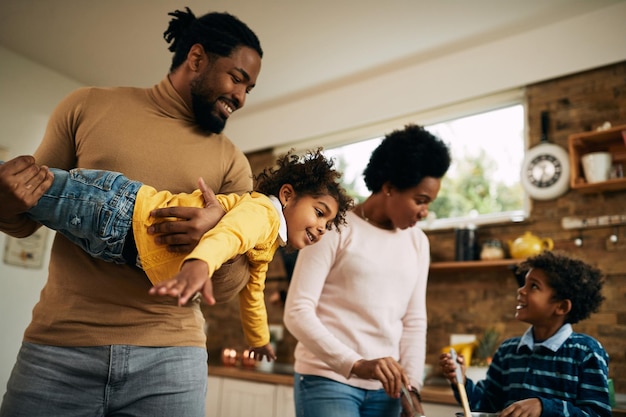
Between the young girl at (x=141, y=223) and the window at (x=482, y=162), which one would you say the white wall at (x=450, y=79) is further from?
the young girl at (x=141, y=223)

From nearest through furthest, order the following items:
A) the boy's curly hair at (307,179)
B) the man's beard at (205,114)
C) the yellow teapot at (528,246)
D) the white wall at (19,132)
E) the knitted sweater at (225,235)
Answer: the knitted sweater at (225,235)
the man's beard at (205,114)
the boy's curly hair at (307,179)
the yellow teapot at (528,246)
the white wall at (19,132)

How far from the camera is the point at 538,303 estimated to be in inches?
71.7

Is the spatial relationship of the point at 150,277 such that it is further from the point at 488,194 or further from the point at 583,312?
the point at 488,194

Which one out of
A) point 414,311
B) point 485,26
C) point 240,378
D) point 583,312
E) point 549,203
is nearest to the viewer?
point 414,311

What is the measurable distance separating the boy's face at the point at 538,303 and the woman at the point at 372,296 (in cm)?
39

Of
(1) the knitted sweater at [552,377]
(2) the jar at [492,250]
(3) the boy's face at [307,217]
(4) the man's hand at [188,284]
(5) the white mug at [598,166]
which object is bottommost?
(1) the knitted sweater at [552,377]

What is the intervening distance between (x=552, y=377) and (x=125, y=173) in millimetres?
1347

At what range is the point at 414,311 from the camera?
1.71 meters

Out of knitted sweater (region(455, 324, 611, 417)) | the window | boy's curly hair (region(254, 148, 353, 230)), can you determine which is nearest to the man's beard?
boy's curly hair (region(254, 148, 353, 230))

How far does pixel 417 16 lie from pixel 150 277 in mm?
2566

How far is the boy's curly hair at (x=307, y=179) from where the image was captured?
1.40 metres

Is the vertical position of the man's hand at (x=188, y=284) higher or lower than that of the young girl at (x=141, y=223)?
lower

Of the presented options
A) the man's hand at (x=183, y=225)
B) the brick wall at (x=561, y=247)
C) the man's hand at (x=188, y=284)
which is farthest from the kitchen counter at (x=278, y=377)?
the man's hand at (x=188, y=284)

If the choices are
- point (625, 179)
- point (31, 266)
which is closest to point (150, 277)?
point (625, 179)
